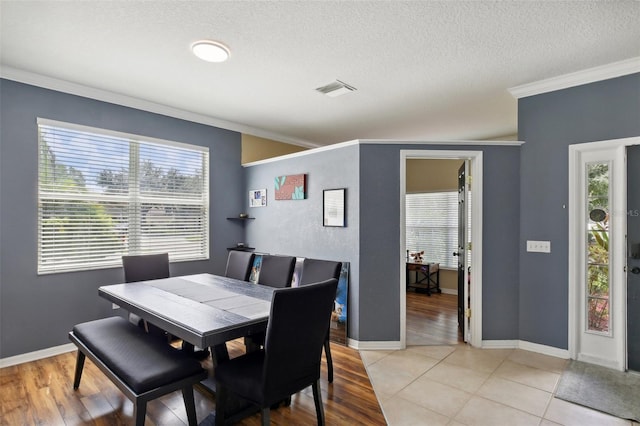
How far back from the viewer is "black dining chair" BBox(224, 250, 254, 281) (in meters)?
3.47

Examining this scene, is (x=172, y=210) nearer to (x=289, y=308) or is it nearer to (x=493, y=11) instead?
(x=289, y=308)

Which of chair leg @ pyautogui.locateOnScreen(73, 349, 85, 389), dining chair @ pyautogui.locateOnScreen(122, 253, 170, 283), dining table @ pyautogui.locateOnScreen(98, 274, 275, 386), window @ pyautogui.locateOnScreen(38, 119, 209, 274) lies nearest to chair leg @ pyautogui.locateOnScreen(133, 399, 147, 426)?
dining table @ pyautogui.locateOnScreen(98, 274, 275, 386)

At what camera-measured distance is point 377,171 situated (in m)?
3.44

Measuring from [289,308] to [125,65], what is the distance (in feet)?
8.85

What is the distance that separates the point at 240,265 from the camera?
3547 millimetres

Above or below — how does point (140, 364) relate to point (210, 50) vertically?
below

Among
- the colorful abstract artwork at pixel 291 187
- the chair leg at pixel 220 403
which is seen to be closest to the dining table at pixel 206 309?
the chair leg at pixel 220 403

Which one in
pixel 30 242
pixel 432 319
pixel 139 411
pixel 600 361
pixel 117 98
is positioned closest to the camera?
pixel 139 411

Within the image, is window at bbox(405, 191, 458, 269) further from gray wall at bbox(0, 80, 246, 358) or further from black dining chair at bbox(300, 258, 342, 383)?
gray wall at bbox(0, 80, 246, 358)

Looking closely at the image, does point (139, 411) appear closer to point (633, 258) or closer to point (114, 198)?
point (114, 198)

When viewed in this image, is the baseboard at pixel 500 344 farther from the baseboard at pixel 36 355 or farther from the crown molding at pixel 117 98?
the baseboard at pixel 36 355

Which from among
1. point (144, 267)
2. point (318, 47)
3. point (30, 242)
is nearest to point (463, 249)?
point (318, 47)

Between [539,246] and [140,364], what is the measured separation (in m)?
3.61

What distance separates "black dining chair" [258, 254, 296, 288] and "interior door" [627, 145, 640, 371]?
9.94 feet
